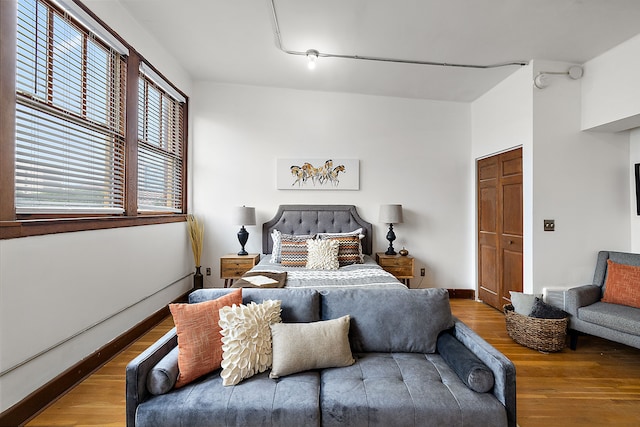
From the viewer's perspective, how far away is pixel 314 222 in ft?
14.7

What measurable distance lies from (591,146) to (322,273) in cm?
310

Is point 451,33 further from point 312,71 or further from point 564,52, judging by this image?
point 312,71

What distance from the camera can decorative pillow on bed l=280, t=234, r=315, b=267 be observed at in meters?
3.84

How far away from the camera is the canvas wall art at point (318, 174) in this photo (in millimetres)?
4543

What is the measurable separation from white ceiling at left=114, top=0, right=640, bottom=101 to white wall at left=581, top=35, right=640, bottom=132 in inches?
4.7

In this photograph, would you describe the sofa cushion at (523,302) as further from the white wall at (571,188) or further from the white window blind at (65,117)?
the white window blind at (65,117)

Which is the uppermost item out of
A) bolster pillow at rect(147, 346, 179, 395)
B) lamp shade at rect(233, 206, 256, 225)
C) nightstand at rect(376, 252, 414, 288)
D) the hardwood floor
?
lamp shade at rect(233, 206, 256, 225)

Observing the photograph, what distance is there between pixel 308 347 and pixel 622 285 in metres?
3.06

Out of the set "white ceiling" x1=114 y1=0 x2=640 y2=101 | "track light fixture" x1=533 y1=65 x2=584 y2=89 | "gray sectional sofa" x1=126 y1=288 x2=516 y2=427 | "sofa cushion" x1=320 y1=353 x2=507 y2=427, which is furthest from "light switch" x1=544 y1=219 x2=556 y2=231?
"sofa cushion" x1=320 y1=353 x2=507 y2=427

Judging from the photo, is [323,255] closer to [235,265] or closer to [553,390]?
[235,265]

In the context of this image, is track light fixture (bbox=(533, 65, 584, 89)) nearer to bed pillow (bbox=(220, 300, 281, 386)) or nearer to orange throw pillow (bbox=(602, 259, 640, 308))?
orange throw pillow (bbox=(602, 259, 640, 308))

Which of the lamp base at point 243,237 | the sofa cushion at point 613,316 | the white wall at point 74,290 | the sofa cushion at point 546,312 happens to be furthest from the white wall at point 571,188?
the white wall at point 74,290

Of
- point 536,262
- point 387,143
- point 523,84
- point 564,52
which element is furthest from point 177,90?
point 536,262

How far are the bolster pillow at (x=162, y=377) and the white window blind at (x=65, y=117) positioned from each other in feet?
4.62
